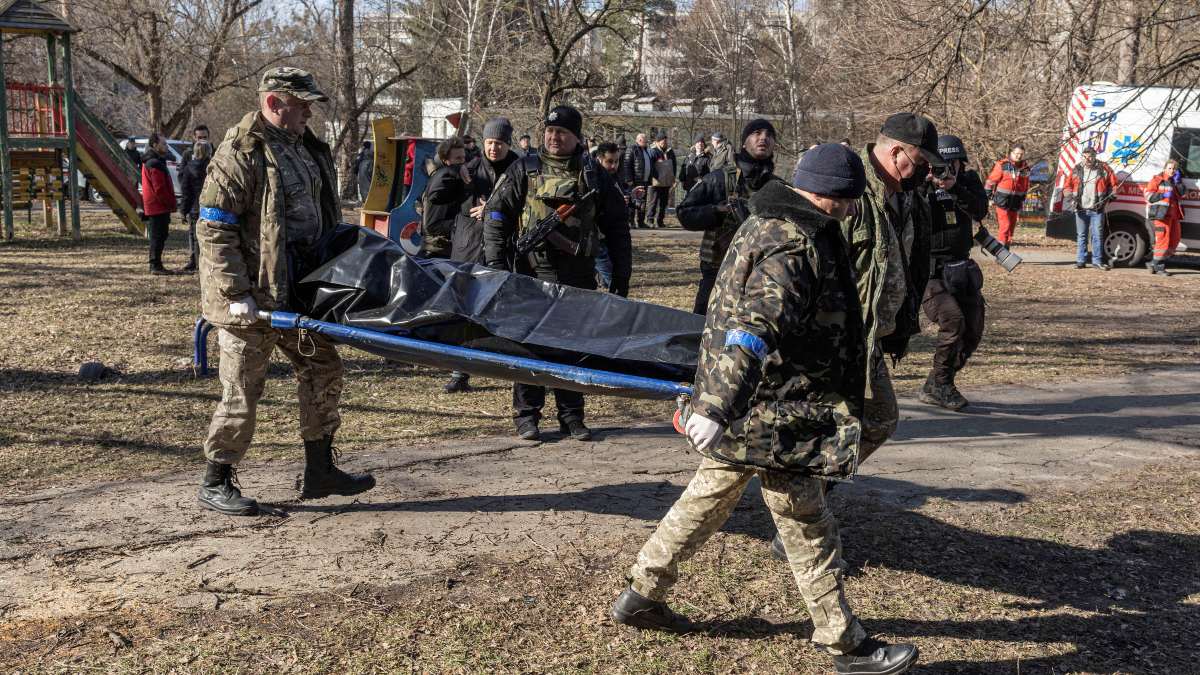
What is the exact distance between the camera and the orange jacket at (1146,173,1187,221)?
1631 centimetres

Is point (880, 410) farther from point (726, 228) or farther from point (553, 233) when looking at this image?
point (726, 228)

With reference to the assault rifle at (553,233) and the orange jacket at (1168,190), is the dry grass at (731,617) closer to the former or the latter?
the assault rifle at (553,233)

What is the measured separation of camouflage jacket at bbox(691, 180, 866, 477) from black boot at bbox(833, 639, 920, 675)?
66 cm

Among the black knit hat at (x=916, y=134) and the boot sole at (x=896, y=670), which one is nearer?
the boot sole at (x=896, y=670)

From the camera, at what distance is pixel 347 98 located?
84.8 ft

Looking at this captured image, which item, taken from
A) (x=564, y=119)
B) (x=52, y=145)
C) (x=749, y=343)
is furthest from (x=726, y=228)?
(x=52, y=145)

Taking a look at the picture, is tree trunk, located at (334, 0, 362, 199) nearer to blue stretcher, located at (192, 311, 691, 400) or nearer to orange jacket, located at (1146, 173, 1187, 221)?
orange jacket, located at (1146, 173, 1187, 221)

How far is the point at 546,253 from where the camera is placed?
6504 millimetres

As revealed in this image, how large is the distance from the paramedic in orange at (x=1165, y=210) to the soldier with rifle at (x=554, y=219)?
12907 mm

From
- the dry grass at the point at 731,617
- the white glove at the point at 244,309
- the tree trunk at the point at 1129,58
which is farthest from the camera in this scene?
the tree trunk at the point at 1129,58

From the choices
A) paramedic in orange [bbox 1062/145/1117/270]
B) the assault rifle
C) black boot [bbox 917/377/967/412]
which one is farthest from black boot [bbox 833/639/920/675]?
paramedic in orange [bbox 1062/145/1117/270]

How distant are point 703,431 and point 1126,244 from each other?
16.5 metres

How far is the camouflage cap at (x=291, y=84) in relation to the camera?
4711mm

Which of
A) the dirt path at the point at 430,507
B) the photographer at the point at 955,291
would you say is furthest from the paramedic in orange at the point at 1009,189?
the dirt path at the point at 430,507
